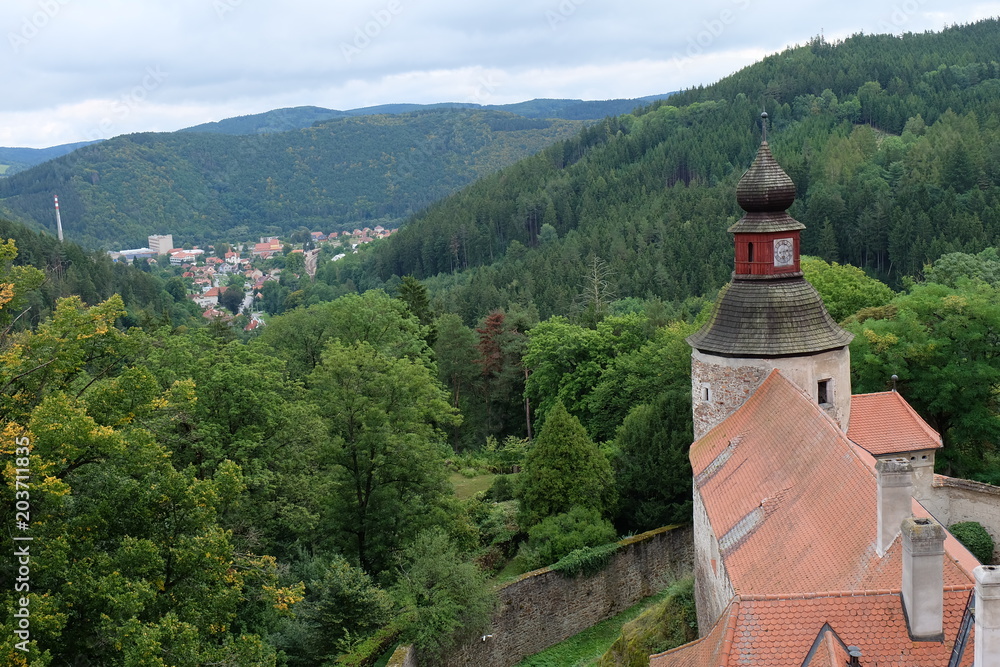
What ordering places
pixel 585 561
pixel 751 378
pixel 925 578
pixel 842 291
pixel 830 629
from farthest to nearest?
pixel 842 291
pixel 585 561
pixel 751 378
pixel 830 629
pixel 925 578

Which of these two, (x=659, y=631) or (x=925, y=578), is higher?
(x=925, y=578)

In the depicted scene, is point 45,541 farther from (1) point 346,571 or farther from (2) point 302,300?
(2) point 302,300

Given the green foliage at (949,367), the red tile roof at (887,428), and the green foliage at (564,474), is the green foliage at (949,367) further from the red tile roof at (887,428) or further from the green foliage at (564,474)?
the green foliage at (564,474)

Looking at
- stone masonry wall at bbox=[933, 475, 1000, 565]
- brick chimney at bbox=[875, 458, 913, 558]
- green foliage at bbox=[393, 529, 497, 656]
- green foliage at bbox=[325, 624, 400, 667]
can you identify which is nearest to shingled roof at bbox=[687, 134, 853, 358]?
stone masonry wall at bbox=[933, 475, 1000, 565]

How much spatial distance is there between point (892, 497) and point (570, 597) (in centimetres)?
1476

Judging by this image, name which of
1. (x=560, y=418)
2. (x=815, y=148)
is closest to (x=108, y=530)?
(x=560, y=418)

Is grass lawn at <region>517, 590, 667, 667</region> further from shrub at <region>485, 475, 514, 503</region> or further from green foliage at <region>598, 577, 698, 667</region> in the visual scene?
shrub at <region>485, 475, 514, 503</region>

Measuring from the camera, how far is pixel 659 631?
65.7 ft

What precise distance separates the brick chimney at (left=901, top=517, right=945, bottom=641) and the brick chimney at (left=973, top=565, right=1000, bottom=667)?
126cm

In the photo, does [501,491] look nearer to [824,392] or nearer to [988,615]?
[824,392]

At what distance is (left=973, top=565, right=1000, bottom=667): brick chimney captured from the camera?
9828mm

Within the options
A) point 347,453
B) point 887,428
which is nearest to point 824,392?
point 887,428

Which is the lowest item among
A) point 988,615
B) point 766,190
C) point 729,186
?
point 988,615

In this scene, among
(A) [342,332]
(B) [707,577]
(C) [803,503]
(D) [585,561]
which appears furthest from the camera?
(A) [342,332]
